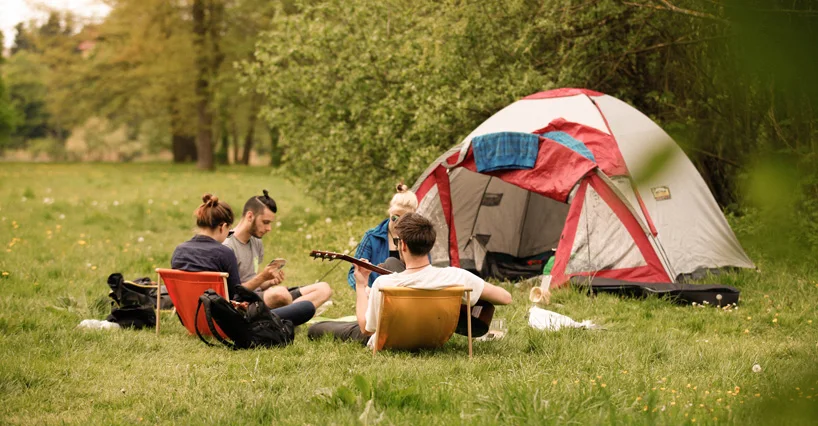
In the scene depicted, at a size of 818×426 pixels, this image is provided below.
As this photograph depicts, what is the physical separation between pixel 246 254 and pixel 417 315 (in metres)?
2.05

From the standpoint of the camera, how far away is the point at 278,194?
1939 centimetres

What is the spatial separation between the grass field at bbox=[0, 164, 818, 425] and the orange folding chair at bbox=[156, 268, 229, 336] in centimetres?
19

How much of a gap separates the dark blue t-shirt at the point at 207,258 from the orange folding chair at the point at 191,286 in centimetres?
18

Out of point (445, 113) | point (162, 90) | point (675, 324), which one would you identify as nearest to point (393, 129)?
point (445, 113)

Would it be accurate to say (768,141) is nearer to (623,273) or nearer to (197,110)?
(623,273)

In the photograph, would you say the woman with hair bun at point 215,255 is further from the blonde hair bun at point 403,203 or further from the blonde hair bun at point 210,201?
the blonde hair bun at point 403,203

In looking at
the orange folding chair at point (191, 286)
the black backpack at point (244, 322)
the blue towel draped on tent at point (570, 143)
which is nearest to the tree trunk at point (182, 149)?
the blue towel draped on tent at point (570, 143)

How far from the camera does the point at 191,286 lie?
17.3ft

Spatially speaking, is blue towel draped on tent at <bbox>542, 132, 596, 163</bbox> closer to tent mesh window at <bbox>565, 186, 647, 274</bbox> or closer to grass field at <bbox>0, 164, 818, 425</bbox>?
tent mesh window at <bbox>565, 186, 647, 274</bbox>

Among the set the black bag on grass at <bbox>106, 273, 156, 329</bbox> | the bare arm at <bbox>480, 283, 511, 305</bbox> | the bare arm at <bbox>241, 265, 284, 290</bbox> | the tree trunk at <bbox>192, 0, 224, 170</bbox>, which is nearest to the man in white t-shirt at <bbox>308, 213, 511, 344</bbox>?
the bare arm at <bbox>480, 283, 511, 305</bbox>

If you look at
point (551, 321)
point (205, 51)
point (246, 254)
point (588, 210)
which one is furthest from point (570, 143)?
point (205, 51)

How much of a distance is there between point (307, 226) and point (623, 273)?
6.05 metres

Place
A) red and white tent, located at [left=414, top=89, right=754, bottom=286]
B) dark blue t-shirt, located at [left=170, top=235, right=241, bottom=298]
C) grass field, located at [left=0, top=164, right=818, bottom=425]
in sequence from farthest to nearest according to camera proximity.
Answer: red and white tent, located at [left=414, top=89, right=754, bottom=286] < dark blue t-shirt, located at [left=170, top=235, right=241, bottom=298] < grass field, located at [left=0, top=164, right=818, bottom=425]

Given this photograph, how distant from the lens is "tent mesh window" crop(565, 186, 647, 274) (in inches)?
285
